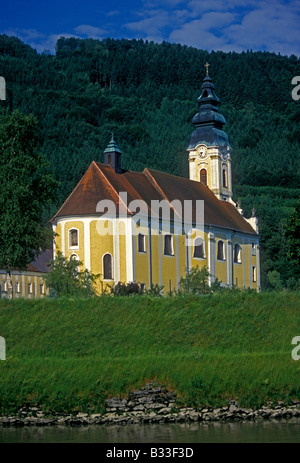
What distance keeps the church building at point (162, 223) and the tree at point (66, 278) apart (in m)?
1.76

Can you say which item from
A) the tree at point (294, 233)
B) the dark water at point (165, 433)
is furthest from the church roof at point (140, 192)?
the dark water at point (165, 433)

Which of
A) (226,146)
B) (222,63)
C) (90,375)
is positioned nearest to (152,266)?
(226,146)

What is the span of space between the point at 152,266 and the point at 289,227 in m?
11.6

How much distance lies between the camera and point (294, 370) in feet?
94.2

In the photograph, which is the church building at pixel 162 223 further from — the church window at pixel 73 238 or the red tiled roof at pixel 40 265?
the red tiled roof at pixel 40 265

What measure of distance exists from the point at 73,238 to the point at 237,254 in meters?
16.6

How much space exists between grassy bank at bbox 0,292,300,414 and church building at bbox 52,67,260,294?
14.5 meters

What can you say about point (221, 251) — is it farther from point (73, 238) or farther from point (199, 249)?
point (73, 238)

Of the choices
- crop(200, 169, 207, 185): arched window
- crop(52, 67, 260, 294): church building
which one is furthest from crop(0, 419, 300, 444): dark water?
crop(200, 169, 207, 185): arched window

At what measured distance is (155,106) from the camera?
526ft

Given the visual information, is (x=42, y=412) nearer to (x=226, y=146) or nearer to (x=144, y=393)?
(x=144, y=393)

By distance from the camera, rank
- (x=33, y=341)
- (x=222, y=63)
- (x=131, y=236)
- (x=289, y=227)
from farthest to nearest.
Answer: (x=222, y=63), (x=131, y=236), (x=289, y=227), (x=33, y=341)

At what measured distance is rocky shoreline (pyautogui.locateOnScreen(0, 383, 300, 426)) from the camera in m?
26.9

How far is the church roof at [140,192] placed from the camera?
174ft
